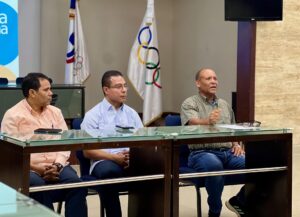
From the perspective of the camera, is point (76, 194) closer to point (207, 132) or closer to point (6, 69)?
point (207, 132)

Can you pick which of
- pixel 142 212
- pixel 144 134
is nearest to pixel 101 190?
pixel 142 212

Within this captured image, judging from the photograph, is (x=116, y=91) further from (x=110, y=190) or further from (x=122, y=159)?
(x=110, y=190)

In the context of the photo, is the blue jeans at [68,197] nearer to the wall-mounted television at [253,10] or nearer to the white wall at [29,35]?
the wall-mounted television at [253,10]

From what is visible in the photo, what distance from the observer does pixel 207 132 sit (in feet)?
11.7

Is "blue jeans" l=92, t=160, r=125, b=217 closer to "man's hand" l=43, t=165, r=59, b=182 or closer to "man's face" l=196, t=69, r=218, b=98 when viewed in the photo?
"man's hand" l=43, t=165, r=59, b=182

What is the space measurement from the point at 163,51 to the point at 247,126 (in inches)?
209

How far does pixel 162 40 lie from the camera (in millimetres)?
9078

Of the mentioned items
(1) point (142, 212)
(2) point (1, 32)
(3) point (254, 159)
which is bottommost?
(1) point (142, 212)

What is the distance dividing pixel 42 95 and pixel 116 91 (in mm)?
547

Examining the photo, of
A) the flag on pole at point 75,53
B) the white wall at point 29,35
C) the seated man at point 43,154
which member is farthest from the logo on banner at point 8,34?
the seated man at point 43,154

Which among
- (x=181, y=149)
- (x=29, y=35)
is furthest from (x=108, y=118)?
(x=29, y=35)

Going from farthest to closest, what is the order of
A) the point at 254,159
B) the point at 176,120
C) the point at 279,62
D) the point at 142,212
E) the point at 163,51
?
the point at 163,51
the point at 279,62
the point at 176,120
the point at 254,159
the point at 142,212

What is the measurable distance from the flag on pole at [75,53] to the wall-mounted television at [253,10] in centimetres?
204

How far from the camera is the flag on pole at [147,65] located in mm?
7852
